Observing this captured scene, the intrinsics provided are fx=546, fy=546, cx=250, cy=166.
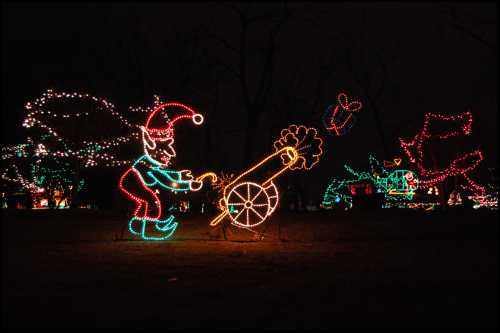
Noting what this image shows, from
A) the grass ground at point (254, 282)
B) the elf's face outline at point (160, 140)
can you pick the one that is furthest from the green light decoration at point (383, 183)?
the elf's face outline at point (160, 140)

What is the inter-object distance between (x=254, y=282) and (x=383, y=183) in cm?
2122

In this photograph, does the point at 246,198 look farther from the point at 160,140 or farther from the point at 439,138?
the point at 439,138

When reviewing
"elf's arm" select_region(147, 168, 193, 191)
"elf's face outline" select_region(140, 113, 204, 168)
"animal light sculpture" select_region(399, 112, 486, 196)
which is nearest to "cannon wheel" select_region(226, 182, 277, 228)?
"elf's arm" select_region(147, 168, 193, 191)

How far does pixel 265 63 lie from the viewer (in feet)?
73.3

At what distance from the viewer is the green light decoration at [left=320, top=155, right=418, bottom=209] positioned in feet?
84.4

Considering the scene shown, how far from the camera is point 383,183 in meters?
26.8

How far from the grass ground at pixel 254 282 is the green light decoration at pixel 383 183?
13.6 m

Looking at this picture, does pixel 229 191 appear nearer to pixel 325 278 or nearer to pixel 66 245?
Answer: pixel 66 245

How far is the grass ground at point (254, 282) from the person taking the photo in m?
5.02

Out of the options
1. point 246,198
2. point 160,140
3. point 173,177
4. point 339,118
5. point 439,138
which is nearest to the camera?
point 160,140

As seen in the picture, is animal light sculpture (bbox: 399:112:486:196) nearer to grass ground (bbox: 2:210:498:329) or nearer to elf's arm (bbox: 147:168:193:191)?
grass ground (bbox: 2:210:498:329)

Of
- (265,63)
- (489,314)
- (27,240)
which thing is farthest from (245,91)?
(489,314)

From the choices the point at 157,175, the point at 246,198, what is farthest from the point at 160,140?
the point at 246,198

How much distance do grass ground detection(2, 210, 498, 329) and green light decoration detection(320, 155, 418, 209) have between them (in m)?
13.6
